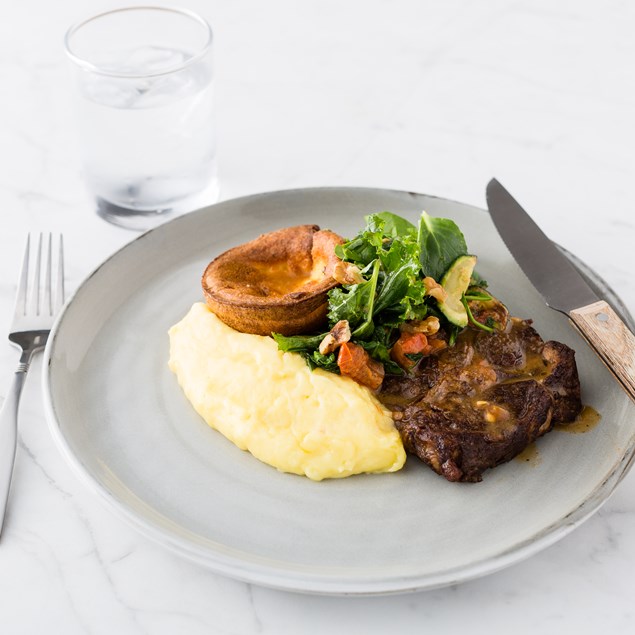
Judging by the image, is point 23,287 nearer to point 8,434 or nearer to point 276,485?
point 8,434

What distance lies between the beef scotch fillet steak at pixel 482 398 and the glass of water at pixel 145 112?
2.41m

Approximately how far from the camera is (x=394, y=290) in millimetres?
4777

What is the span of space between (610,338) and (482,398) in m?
0.72

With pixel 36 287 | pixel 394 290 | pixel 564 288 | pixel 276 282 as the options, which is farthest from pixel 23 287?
pixel 564 288

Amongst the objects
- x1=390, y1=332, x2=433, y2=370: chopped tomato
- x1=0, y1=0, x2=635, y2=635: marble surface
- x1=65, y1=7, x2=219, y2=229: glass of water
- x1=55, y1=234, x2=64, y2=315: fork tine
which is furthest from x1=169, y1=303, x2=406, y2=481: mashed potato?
x1=65, y1=7, x2=219, y2=229: glass of water

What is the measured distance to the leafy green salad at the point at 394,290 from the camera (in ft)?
15.6

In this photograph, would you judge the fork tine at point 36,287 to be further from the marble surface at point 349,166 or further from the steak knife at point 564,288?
the steak knife at point 564,288

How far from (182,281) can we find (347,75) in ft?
10.9

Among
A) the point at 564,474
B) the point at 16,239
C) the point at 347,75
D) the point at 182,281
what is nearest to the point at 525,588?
the point at 564,474

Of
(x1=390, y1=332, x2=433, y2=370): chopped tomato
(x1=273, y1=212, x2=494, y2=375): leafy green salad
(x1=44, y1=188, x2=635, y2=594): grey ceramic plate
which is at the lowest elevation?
(x1=44, y1=188, x2=635, y2=594): grey ceramic plate

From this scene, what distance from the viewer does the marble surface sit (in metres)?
4.16

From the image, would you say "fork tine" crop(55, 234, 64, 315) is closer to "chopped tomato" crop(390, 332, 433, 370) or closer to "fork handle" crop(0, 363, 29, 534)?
"fork handle" crop(0, 363, 29, 534)

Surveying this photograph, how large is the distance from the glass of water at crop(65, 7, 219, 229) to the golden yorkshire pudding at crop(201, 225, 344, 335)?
126cm

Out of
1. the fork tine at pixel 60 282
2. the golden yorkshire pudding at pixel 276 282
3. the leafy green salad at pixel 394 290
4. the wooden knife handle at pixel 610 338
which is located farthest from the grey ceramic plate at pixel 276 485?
the leafy green salad at pixel 394 290
